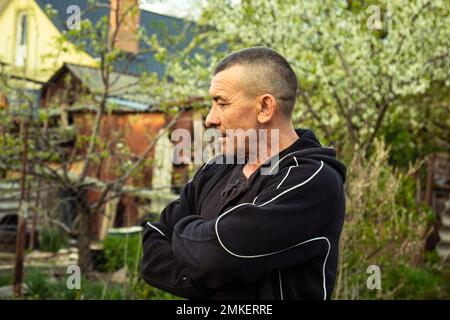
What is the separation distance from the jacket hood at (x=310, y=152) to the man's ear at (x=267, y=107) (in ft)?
0.43

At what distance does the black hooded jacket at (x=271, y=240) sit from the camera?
85.7 inches

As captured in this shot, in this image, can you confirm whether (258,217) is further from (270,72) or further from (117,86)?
(117,86)

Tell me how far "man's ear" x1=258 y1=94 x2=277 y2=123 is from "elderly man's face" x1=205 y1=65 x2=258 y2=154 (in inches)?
0.7

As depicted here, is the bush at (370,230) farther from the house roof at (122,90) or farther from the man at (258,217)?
the man at (258,217)

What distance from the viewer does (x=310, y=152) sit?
2389mm

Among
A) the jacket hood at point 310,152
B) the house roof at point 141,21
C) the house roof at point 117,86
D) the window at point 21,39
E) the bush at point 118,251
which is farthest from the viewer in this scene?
the bush at point 118,251

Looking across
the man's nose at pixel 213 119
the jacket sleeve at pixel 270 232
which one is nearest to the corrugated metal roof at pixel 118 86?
the man's nose at pixel 213 119

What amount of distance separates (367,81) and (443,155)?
4472 mm

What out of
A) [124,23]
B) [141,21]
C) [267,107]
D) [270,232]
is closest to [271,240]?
[270,232]

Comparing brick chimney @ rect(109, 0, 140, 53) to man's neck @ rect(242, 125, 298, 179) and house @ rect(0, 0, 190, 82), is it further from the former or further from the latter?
man's neck @ rect(242, 125, 298, 179)

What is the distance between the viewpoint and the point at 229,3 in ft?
34.3

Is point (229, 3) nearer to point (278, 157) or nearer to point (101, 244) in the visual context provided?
point (101, 244)

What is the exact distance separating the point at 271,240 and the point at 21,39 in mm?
8114

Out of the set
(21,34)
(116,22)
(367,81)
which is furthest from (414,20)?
(21,34)
